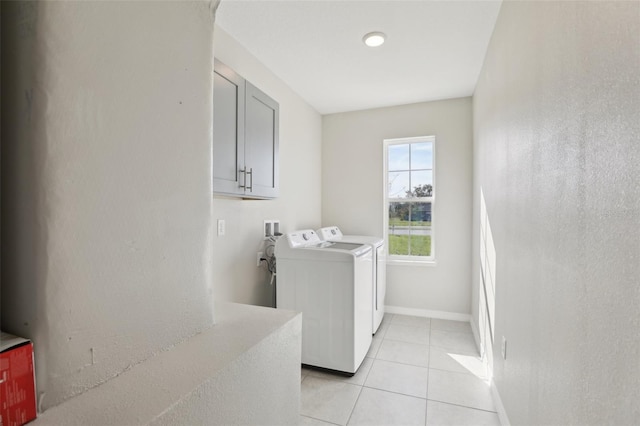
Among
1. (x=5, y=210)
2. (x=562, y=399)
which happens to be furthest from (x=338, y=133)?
(x=5, y=210)

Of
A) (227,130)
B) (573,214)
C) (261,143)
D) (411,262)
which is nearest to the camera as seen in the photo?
(573,214)

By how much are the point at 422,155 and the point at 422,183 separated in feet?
1.11

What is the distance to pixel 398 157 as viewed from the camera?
3.75 m

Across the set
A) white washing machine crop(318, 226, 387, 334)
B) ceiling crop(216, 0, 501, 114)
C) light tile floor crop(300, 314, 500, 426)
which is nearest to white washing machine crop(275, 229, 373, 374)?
light tile floor crop(300, 314, 500, 426)

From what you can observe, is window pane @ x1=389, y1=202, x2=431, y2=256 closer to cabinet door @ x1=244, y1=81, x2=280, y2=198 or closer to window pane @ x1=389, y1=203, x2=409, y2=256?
window pane @ x1=389, y1=203, x2=409, y2=256

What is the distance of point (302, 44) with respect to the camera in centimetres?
233

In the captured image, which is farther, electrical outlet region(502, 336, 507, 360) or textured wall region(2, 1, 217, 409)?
electrical outlet region(502, 336, 507, 360)

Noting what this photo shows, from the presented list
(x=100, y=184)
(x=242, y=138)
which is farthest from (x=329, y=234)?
(x=100, y=184)

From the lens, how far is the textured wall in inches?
19.6

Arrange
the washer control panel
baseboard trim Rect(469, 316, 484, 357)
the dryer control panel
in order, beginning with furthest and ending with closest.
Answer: the washer control panel → baseboard trim Rect(469, 316, 484, 357) → the dryer control panel

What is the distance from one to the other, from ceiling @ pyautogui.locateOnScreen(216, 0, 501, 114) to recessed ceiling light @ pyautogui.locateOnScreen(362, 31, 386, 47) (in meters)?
0.04

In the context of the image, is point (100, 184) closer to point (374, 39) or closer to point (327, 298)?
point (327, 298)

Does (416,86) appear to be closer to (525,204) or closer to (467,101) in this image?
(467,101)

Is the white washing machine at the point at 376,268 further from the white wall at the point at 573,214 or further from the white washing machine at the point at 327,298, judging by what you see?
the white wall at the point at 573,214
